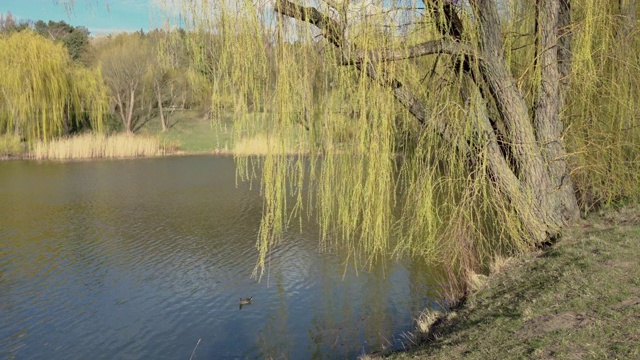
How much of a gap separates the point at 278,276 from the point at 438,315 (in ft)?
8.92

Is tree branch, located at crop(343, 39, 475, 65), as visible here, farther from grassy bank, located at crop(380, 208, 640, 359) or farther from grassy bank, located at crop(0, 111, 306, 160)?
grassy bank, located at crop(0, 111, 306, 160)

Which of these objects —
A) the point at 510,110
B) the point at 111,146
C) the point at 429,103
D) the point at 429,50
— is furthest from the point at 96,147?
the point at 510,110

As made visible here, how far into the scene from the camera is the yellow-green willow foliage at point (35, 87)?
2002 cm

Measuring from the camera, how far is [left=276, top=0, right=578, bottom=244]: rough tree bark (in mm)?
4410

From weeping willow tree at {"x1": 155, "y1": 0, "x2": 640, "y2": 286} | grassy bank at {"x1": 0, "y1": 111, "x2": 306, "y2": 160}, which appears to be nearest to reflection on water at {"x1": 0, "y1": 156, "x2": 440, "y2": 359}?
weeping willow tree at {"x1": 155, "y1": 0, "x2": 640, "y2": 286}

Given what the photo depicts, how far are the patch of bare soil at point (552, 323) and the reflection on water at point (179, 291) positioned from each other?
68.5 inches

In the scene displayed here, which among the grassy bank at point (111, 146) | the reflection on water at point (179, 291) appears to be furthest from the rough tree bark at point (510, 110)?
the grassy bank at point (111, 146)

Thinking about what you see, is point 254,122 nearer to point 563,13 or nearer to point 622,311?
point 622,311

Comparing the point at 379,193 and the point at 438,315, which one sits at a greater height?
the point at 379,193

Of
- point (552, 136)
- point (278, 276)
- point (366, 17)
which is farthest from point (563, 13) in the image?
point (278, 276)

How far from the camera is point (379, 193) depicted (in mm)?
4457

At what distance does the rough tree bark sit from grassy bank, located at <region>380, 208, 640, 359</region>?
1.36 ft

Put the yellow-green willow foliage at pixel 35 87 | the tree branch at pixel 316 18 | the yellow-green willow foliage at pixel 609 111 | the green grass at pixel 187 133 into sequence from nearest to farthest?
the tree branch at pixel 316 18 < the yellow-green willow foliage at pixel 609 111 < the yellow-green willow foliage at pixel 35 87 < the green grass at pixel 187 133

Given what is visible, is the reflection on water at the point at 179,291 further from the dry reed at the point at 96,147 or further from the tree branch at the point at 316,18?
Answer: the dry reed at the point at 96,147
